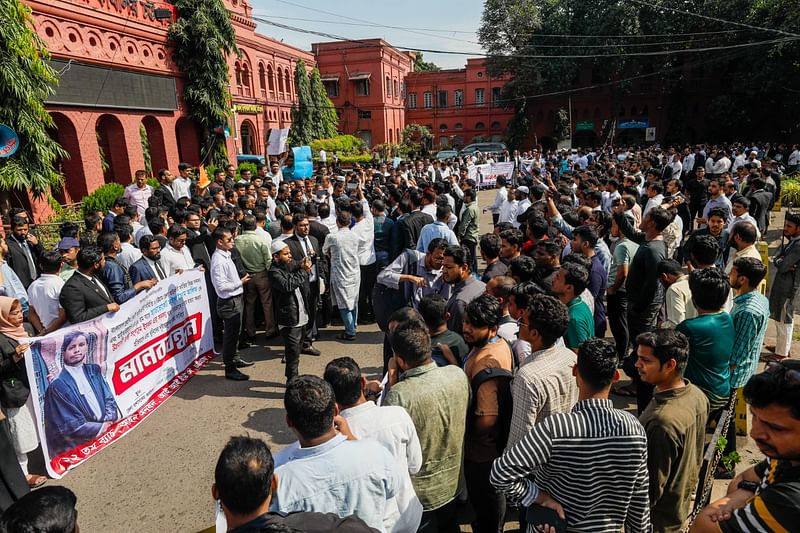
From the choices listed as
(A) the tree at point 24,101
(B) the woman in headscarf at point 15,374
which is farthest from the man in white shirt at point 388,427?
(A) the tree at point 24,101

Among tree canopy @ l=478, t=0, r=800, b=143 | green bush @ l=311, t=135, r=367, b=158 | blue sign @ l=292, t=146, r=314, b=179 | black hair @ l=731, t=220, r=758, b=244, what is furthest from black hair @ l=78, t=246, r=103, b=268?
green bush @ l=311, t=135, r=367, b=158

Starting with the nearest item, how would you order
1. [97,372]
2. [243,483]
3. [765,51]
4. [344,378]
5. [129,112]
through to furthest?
[243,483] → [344,378] → [97,372] → [129,112] → [765,51]

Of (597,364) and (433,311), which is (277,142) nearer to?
(433,311)

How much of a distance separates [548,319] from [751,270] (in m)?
1.93

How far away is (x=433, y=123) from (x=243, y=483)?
47.8 m

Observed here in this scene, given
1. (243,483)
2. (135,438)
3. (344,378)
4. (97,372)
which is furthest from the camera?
(135,438)

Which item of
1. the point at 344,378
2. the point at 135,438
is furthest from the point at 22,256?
the point at 344,378

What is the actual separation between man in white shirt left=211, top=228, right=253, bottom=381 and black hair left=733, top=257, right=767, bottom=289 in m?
4.80

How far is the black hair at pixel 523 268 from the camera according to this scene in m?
4.05

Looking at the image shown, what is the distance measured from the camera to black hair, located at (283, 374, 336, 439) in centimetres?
200

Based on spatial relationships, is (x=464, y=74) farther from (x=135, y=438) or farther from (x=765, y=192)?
(x=135, y=438)

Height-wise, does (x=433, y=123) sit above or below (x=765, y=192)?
above

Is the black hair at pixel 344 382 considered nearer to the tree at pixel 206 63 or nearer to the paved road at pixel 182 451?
the paved road at pixel 182 451

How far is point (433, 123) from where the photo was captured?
46969 millimetres
